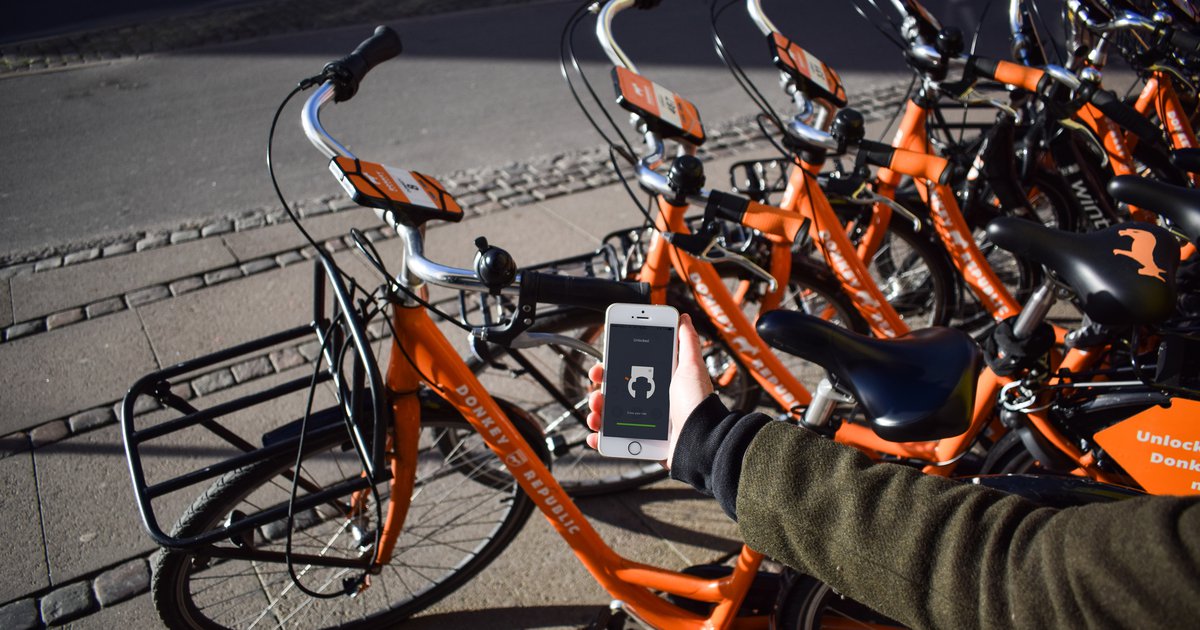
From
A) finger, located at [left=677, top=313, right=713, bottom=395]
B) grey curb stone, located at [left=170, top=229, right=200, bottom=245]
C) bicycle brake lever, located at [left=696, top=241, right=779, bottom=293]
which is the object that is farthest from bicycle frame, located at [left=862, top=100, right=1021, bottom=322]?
grey curb stone, located at [left=170, top=229, right=200, bottom=245]

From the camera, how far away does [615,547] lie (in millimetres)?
2900

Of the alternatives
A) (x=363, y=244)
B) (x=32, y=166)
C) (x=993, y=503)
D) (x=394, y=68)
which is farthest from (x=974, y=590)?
(x=394, y=68)

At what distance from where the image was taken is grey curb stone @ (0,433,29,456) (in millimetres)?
3186

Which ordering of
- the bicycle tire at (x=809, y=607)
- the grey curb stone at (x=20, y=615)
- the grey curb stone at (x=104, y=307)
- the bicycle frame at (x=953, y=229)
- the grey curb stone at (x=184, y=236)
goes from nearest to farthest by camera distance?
the bicycle tire at (x=809, y=607) → the grey curb stone at (x=20, y=615) → the bicycle frame at (x=953, y=229) → the grey curb stone at (x=104, y=307) → the grey curb stone at (x=184, y=236)

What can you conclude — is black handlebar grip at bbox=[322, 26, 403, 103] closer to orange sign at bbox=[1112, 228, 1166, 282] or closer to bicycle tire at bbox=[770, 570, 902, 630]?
bicycle tire at bbox=[770, 570, 902, 630]

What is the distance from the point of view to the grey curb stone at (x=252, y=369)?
361 centimetres

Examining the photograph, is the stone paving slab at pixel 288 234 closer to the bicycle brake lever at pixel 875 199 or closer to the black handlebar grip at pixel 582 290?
the bicycle brake lever at pixel 875 199

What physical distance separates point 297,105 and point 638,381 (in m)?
5.69

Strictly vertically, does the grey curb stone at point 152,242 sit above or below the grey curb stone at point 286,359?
below

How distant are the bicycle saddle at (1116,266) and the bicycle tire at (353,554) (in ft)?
4.67

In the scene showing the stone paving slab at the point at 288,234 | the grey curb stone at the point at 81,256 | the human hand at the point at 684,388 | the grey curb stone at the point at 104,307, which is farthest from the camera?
the stone paving slab at the point at 288,234

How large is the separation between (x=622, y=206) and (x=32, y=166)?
13.4 feet

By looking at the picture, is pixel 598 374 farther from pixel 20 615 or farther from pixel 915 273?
pixel 915 273

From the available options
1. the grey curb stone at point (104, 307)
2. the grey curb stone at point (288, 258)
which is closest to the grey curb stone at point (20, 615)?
the grey curb stone at point (104, 307)
